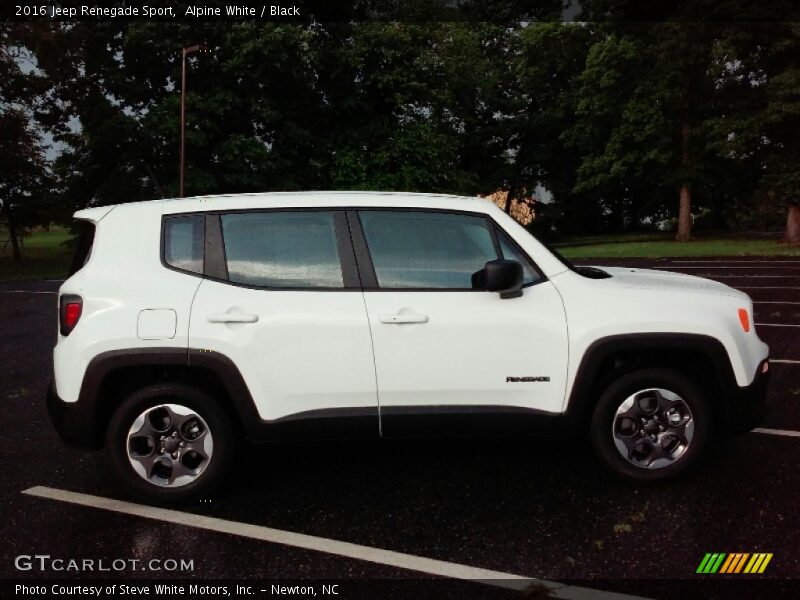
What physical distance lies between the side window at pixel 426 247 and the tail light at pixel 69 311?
1615 millimetres

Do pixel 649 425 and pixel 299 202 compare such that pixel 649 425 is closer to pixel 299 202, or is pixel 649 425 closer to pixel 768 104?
pixel 299 202

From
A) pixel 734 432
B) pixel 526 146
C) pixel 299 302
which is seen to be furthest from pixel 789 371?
pixel 526 146

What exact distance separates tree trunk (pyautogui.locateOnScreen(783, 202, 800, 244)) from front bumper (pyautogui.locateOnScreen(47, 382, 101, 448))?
32127 mm

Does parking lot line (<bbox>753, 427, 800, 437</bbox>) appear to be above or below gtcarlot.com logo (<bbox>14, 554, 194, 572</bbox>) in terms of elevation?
above

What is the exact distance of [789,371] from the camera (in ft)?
25.0

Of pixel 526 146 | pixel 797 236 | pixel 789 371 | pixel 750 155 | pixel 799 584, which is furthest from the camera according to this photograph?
pixel 526 146

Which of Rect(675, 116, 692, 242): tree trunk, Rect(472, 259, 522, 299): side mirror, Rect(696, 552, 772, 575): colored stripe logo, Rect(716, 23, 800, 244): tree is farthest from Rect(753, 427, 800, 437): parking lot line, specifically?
Rect(675, 116, 692, 242): tree trunk

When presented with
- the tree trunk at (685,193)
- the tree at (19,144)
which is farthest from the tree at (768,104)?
the tree at (19,144)

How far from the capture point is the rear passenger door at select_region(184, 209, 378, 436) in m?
4.18

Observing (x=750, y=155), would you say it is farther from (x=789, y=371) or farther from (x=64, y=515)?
(x=64, y=515)

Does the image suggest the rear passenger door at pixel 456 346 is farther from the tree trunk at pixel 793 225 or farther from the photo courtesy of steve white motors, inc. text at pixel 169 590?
the tree trunk at pixel 793 225

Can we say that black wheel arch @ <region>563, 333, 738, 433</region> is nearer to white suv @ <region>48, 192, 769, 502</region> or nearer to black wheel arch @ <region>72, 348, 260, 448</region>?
white suv @ <region>48, 192, 769, 502</region>

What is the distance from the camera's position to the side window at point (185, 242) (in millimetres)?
4332

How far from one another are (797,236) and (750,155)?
25.1 feet
